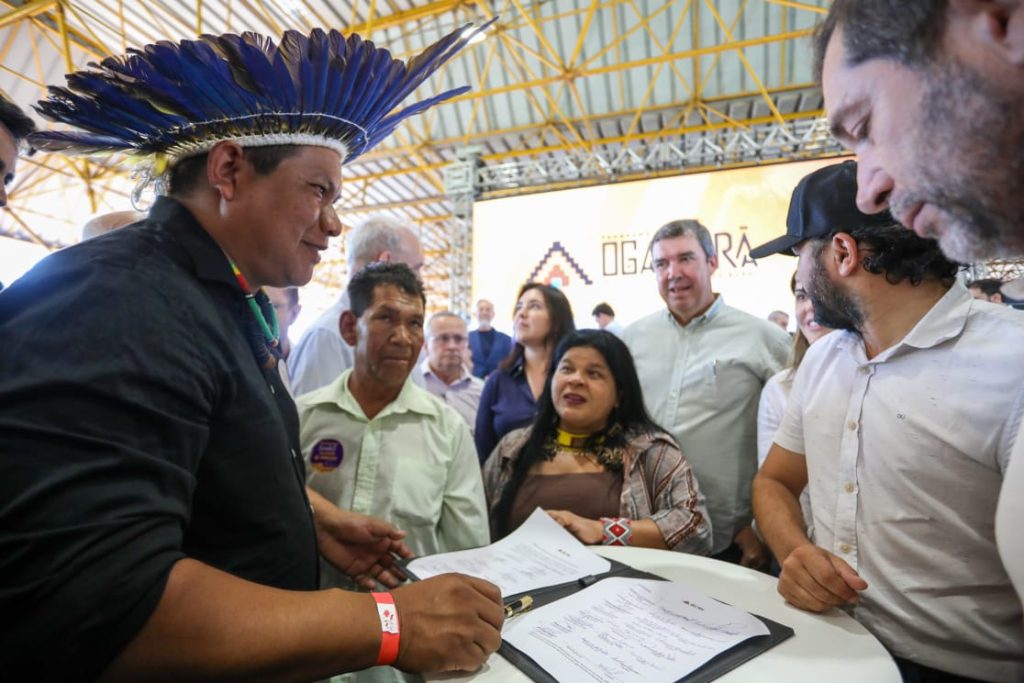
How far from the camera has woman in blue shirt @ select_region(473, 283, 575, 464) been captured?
105 inches

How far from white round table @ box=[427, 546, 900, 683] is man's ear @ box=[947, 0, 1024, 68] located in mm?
865

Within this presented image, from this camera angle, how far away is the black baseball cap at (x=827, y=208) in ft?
4.21

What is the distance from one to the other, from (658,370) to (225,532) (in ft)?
6.70

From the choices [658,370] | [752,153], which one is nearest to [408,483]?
[658,370]

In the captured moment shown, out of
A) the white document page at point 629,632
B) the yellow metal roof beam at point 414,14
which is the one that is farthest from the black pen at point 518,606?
the yellow metal roof beam at point 414,14

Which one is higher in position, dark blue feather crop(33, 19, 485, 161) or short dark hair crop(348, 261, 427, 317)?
dark blue feather crop(33, 19, 485, 161)

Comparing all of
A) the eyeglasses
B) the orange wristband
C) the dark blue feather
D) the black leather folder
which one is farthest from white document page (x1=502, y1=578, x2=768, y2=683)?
the eyeglasses

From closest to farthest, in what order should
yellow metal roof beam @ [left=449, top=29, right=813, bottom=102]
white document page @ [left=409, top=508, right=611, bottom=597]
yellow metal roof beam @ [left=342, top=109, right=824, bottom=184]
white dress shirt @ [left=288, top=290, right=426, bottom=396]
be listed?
1. white document page @ [left=409, top=508, right=611, bottom=597]
2. white dress shirt @ [left=288, top=290, right=426, bottom=396]
3. yellow metal roof beam @ [left=449, top=29, right=813, bottom=102]
4. yellow metal roof beam @ [left=342, top=109, right=824, bottom=184]

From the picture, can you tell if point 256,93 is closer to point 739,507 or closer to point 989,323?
point 989,323

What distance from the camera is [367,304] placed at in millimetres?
1976

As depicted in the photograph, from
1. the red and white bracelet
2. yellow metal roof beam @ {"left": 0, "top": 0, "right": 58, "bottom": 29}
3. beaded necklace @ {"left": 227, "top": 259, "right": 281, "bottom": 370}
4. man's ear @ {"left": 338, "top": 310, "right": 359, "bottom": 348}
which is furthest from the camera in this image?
yellow metal roof beam @ {"left": 0, "top": 0, "right": 58, "bottom": 29}

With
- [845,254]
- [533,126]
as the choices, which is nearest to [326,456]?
[845,254]

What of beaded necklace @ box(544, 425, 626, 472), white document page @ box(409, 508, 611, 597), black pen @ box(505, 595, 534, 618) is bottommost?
white document page @ box(409, 508, 611, 597)

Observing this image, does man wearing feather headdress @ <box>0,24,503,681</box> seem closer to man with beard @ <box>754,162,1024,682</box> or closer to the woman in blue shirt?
man with beard @ <box>754,162,1024,682</box>
